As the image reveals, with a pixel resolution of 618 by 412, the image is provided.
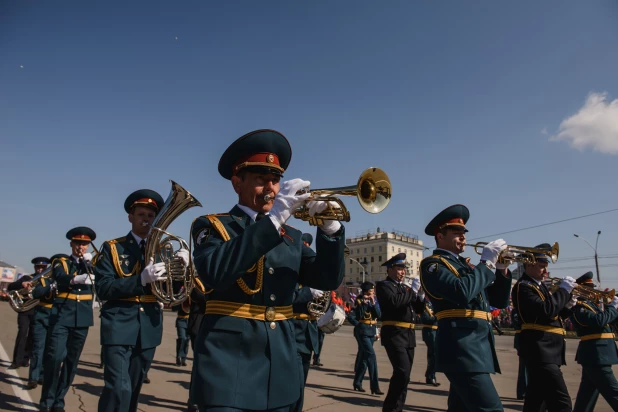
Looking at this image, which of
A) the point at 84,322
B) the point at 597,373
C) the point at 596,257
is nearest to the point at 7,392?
the point at 84,322

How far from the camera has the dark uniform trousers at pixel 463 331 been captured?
4465 mm

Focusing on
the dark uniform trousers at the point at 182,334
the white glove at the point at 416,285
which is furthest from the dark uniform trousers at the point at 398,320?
the dark uniform trousers at the point at 182,334

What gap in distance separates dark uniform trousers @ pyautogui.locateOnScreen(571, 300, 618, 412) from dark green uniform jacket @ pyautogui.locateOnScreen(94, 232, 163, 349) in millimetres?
5870

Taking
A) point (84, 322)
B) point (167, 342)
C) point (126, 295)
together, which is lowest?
point (167, 342)

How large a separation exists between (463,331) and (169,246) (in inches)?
129

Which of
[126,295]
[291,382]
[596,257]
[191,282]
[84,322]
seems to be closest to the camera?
[291,382]

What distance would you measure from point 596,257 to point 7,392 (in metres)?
34.1

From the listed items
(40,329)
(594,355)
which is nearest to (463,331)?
(594,355)

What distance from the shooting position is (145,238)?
5695mm

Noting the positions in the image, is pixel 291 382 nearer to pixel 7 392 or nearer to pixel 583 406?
pixel 583 406

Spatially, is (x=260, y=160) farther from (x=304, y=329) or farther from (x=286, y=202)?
(x=304, y=329)

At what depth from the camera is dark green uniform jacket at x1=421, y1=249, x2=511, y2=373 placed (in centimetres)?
462

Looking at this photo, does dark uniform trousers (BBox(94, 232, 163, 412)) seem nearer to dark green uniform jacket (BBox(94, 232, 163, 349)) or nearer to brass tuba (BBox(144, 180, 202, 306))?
dark green uniform jacket (BBox(94, 232, 163, 349))

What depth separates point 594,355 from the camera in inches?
269
